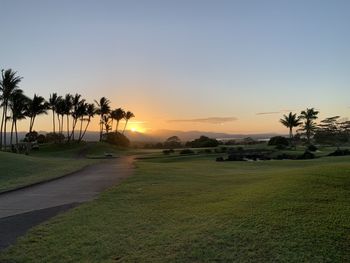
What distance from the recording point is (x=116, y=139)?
3120 inches

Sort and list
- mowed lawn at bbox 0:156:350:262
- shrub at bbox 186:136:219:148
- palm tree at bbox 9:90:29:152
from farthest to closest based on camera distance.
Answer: shrub at bbox 186:136:219:148 < palm tree at bbox 9:90:29:152 < mowed lawn at bbox 0:156:350:262

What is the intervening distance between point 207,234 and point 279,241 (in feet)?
4.02

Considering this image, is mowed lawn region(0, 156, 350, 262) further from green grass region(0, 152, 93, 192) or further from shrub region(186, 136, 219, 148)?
shrub region(186, 136, 219, 148)

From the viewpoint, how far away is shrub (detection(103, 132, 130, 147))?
78562 mm

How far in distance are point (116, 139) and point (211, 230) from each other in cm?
7299

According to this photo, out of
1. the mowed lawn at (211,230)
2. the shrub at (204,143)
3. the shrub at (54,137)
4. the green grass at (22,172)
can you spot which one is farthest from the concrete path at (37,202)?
the shrub at (54,137)

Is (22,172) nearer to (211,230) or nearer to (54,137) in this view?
(211,230)

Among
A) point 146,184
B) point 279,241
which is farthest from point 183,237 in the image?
point 146,184

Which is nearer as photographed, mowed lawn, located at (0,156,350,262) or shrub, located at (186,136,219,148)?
mowed lawn, located at (0,156,350,262)

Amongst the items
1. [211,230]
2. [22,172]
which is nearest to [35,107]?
[22,172]

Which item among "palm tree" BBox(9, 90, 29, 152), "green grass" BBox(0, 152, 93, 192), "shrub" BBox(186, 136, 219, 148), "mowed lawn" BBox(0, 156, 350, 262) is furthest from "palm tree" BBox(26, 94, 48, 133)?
"mowed lawn" BBox(0, 156, 350, 262)

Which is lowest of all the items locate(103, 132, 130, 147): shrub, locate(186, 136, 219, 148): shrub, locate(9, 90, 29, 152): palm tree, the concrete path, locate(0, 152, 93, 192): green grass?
the concrete path

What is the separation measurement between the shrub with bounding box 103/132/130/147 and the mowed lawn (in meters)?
68.1

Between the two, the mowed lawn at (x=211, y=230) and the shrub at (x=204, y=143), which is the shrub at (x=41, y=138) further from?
the mowed lawn at (x=211, y=230)
